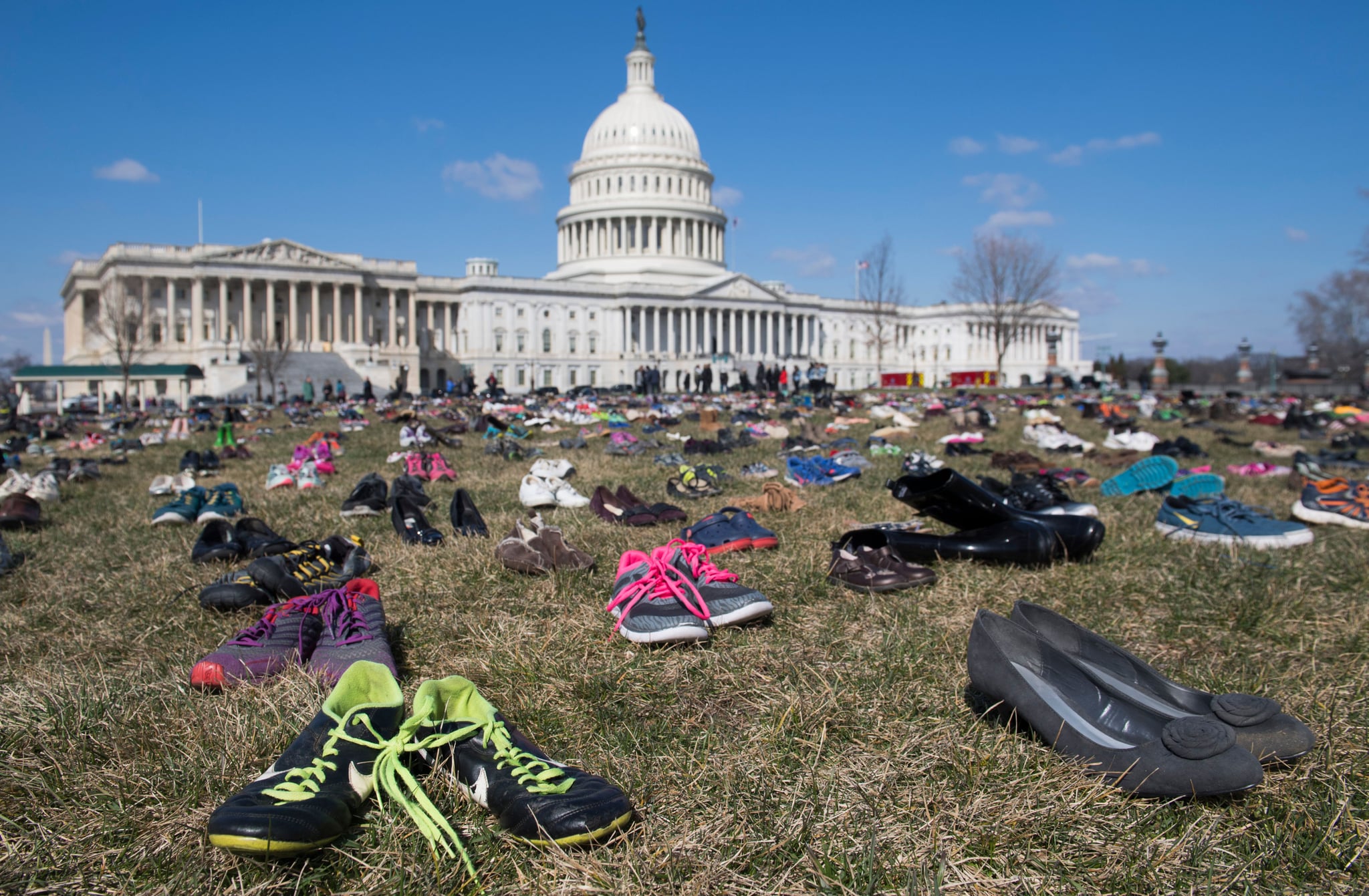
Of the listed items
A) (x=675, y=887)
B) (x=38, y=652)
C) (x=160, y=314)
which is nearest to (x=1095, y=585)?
(x=675, y=887)

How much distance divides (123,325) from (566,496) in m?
47.6

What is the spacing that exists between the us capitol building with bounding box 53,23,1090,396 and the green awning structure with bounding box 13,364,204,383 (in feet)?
3.65

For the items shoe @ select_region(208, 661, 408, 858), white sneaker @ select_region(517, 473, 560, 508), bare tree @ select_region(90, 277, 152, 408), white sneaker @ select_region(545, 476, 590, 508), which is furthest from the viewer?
bare tree @ select_region(90, 277, 152, 408)

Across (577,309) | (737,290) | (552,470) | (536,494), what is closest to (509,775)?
(536,494)

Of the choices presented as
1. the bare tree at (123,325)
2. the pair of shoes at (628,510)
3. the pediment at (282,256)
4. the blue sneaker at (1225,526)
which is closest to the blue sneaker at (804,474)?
the pair of shoes at (628,510)

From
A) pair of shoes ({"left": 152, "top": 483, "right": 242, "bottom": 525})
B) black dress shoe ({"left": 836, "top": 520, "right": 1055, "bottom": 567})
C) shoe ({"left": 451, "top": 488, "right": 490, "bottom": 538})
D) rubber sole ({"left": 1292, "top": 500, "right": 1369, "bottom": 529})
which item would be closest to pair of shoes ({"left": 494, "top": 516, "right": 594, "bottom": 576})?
shoe ({"left": 451, "top": 488, "right": 490, "bottom": 538})

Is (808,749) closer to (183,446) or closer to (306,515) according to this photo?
(306,515)

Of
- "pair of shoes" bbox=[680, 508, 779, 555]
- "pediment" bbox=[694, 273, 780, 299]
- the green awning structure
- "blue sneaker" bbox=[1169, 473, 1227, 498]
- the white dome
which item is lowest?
"pair of shoes" bbox=[680, 508, 779, 555]

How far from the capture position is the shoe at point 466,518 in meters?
5.76

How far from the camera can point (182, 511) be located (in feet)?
21.3

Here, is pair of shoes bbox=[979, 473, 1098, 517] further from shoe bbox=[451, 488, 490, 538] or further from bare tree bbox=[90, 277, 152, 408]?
bare tree bbox=[90, 277, 152, 408]

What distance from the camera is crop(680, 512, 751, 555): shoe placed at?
16.2ft

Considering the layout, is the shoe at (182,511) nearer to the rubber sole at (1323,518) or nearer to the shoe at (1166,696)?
the shoe at (1166,696)

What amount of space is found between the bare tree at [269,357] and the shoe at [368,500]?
49.2 metres
